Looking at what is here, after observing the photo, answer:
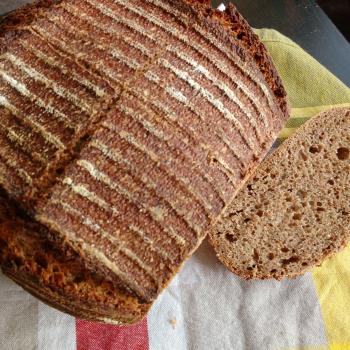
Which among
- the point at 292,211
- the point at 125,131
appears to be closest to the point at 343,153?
the point at 292,211

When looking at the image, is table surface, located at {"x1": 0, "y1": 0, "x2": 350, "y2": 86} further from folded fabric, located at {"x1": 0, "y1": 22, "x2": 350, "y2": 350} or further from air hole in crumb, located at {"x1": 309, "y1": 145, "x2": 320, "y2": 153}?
folded fabric, located at {"x1": 0, "y1": 22, "x2": 350, "y2": 350}

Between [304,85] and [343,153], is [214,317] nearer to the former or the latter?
[343,153]

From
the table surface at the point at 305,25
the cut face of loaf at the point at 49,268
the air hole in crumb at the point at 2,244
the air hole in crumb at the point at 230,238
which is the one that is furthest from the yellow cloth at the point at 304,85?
the air hole in crumb at the point at 2,244

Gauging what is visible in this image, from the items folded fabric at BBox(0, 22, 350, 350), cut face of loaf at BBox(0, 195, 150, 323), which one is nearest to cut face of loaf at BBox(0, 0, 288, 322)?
cut face of loaf at BBox(0, 195, 150, 323)

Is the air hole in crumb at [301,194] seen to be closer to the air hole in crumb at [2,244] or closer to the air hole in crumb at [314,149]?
the air hole in crumb at [314,149]

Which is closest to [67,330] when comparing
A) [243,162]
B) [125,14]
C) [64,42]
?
[243,162]
